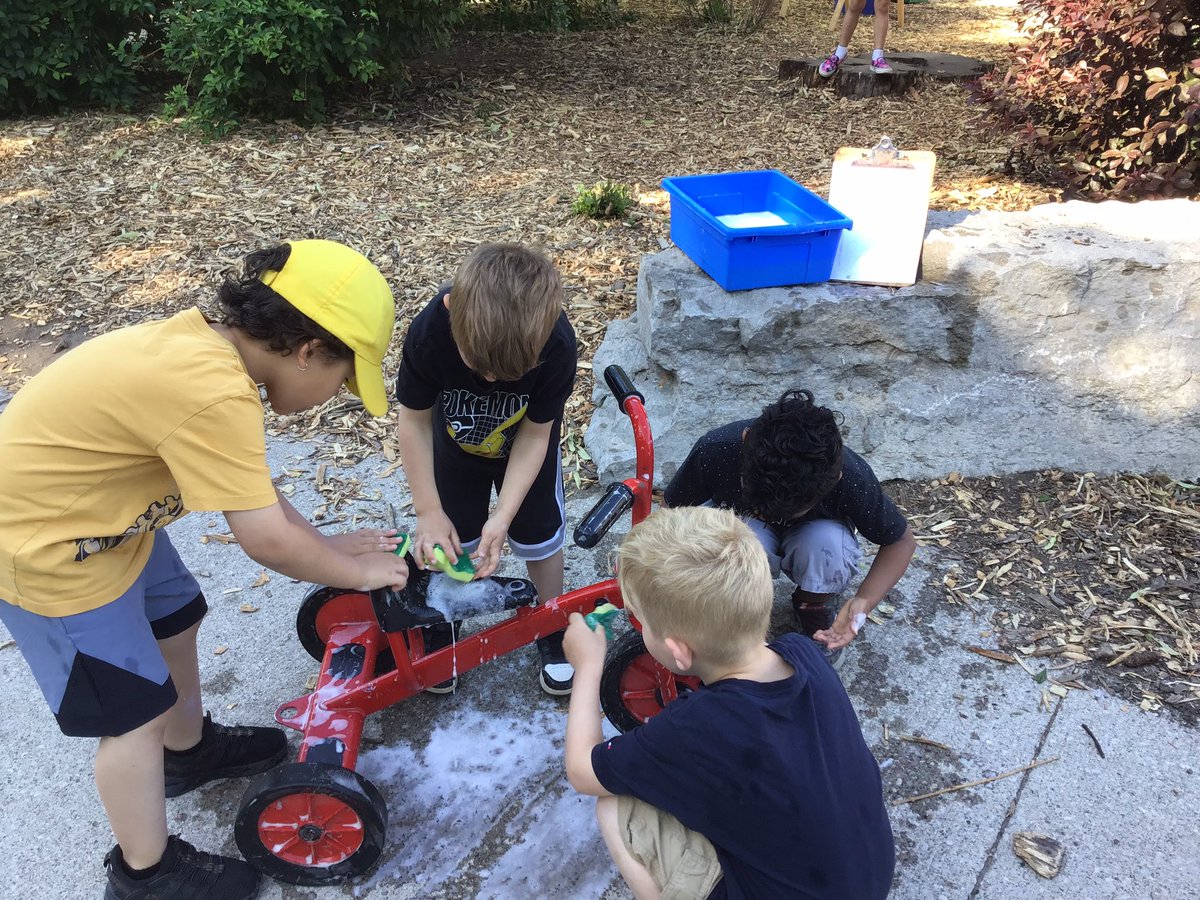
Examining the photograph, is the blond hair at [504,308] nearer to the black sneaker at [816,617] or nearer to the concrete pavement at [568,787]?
the concrete pavement at [568,787]

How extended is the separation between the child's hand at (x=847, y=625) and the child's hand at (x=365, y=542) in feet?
3.83

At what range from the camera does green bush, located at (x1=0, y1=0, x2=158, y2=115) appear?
628cm

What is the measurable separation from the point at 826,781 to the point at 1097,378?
2.45 meters

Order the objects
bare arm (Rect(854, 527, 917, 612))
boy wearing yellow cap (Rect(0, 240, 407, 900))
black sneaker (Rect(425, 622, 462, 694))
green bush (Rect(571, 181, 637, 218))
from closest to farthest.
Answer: boy wearing yellow cap (Rect(0, 240, 407, 900))
bare arm (Rect(854, 527, 917, 612))
black sneaker (Rect(425, 622, 462, 694))
green bush (Rect(571, 181, 637, 218))

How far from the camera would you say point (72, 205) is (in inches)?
218

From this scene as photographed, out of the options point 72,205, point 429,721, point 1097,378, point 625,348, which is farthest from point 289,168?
point 1097,378

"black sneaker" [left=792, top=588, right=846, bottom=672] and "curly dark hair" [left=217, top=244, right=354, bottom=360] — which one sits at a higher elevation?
"curly dark hair" [left=217, top=244, right=354, bottom=360]

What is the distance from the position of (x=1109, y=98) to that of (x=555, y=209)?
2.98 meters

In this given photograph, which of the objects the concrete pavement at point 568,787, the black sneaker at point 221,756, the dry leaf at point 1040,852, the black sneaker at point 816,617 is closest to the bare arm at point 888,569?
the black sneaker at point 816,617

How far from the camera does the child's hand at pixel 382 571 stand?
1.87 metres

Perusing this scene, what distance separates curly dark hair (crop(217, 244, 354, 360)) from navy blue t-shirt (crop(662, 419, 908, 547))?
105 centimetres

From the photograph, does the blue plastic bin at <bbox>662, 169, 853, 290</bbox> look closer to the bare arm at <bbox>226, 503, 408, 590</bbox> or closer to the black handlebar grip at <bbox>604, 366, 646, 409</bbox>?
the black handlebar grip at <bbox>604, 366, 646, 409</bbox>

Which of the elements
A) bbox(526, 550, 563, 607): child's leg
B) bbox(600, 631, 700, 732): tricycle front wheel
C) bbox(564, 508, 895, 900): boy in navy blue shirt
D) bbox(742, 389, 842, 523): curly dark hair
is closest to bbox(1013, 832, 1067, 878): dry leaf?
bbox(564, 508, 895, 900): boy in navy blue shirt

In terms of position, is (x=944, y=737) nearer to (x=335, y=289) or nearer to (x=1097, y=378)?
(x=1097, y=378)
